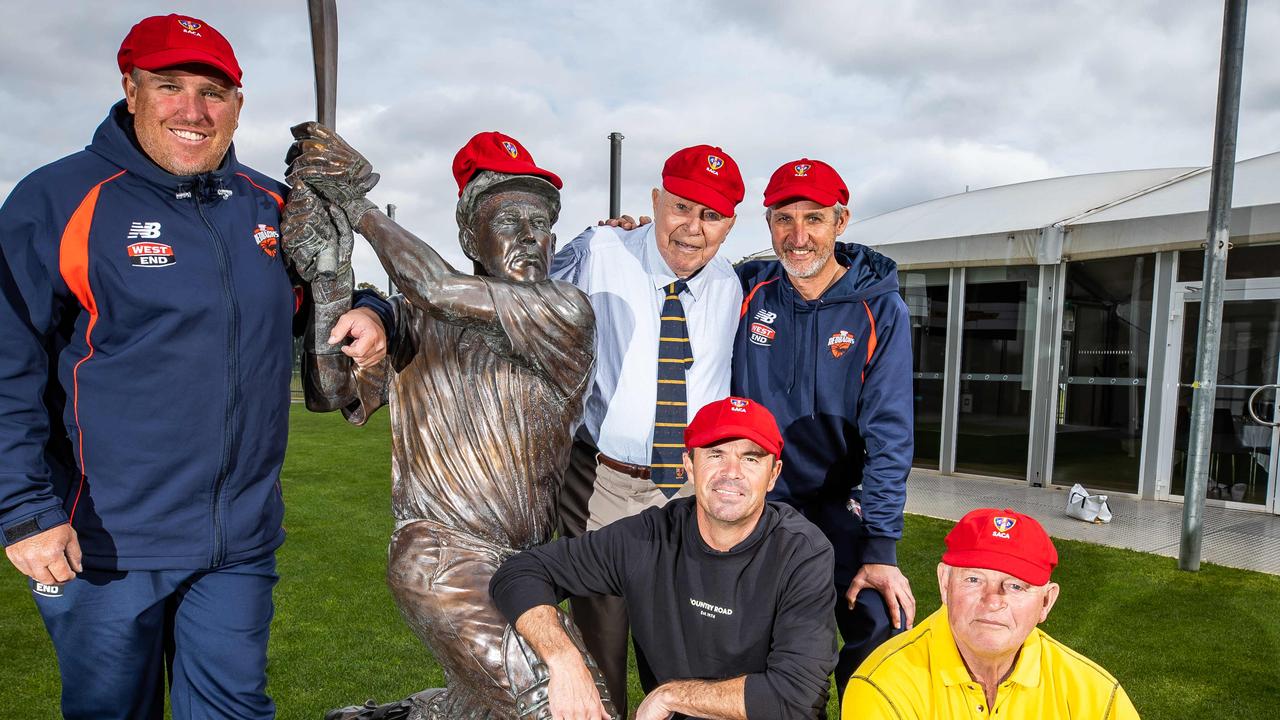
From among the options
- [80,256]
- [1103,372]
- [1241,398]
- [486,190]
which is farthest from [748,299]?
[1103,372]

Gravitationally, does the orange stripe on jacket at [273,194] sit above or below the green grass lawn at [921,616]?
above

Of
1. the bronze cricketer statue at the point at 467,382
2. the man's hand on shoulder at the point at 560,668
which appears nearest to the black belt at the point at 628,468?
the bronze cricketer statue at the point at 467,382

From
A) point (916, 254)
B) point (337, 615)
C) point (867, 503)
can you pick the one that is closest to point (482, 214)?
point (867, 503)

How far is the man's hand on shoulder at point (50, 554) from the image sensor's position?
1996mm

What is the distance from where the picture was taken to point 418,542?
2.22m

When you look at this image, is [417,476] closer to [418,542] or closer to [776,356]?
[418,542]


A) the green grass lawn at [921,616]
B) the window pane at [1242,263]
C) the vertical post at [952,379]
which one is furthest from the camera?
the vertical post at [952,379]

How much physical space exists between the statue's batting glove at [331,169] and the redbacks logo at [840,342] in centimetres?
151

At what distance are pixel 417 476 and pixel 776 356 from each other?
1275 millimetres

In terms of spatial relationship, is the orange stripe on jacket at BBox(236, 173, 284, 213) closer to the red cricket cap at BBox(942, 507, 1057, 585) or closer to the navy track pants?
the navy track pants

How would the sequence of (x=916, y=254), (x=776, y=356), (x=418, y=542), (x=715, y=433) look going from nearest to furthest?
1. (x=418, y=542)
2. (x=715, y=433)
3. (x=776, y=356)
4. (x=916, y=254)

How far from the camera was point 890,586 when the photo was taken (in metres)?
2.71

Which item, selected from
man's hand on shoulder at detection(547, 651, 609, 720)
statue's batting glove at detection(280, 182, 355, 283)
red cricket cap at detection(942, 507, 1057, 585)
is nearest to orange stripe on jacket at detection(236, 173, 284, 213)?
statue's batting glove at detection(280, 182, 355, 283)

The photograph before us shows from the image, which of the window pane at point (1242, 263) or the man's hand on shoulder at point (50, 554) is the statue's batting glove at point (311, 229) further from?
the window pane at point (1242, 263)
